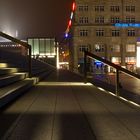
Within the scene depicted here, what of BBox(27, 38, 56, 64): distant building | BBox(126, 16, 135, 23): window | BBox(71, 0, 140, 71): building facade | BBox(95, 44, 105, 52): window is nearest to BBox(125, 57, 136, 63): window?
BBox(71, 0, 140, 71): building facade

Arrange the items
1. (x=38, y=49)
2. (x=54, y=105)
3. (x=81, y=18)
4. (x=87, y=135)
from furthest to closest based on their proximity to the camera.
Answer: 1. (x=81, y=18)
2. (x=38, y=49)
3. (x=54, y=105)
4. (x=87, y=135)

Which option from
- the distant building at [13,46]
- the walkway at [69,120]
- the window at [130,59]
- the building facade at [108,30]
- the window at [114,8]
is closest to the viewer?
the walkway at [69,120]

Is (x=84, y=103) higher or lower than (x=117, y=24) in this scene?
lower

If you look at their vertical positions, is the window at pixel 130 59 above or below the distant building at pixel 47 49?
below

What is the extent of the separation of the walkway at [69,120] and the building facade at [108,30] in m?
97.3

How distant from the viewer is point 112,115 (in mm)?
8523

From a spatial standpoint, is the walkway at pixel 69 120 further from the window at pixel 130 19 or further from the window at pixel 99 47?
the window at pixel 130 19

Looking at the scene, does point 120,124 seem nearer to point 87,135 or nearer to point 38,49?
point 87,135

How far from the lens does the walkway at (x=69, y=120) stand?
6.55 meters

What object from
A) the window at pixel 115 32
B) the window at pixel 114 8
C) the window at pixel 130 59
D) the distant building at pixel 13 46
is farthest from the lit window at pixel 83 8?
the distant building at pixel 13 46

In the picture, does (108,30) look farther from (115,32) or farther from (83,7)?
(83,7)

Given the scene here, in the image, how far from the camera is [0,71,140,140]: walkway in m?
6.55

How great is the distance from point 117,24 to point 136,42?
6.82m

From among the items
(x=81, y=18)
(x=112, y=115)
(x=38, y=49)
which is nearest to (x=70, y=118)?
(x=112, y=115)
